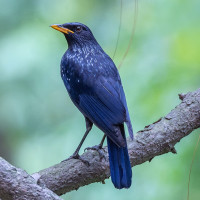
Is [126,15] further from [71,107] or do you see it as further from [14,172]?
[14,172]

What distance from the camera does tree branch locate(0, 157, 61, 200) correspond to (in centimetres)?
291

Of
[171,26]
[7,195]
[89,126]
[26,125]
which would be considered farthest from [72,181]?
[171,26]

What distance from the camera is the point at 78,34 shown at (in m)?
4.57

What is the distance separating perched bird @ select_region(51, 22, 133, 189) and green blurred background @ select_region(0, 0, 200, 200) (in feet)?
0.85

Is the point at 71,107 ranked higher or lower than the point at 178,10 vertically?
lower

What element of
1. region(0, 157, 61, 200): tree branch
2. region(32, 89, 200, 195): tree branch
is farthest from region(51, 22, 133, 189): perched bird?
region(0, 157, 61, 200): tree branch

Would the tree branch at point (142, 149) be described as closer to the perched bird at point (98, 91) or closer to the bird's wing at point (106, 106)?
the perched bird at point (98, 91)

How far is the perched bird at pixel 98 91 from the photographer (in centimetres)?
373

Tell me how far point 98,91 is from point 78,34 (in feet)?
2.36

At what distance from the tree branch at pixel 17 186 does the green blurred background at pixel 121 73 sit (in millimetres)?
1270

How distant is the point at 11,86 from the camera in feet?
15.7

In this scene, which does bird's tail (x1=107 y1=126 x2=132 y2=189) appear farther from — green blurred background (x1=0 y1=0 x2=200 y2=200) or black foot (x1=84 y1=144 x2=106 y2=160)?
green blurred background (x1=0 y1=0 x2=200 y2=200)

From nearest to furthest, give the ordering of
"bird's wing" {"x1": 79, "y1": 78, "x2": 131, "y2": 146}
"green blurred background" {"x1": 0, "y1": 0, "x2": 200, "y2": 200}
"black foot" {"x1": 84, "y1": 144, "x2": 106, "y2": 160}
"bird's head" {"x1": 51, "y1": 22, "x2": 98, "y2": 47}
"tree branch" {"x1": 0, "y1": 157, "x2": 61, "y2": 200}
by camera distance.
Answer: "tree branch" {"x1": 0, "y1": 157, "x2": 61, "y2": 200}, "bird's wing" {"x1": 79, "y1": 78, "x2": 131, "y2": 146}, "black foot" {"x1": 84, "y1": 144, "x2": 106, "y2": 160}, "green blurred background" {"x1": 0, "y1": 0, "x2": 200, "y2": 200}, "bird's head" {"x1": 51, "y1": 22, "x2": 98, "y2": 47}

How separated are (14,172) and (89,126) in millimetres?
1386
